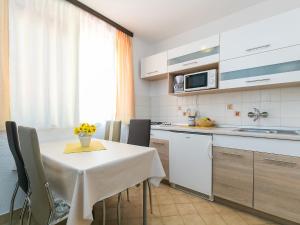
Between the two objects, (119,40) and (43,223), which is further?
(119,40)

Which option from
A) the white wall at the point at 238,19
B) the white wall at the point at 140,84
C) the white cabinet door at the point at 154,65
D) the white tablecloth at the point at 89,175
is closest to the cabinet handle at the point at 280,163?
the white tablecloth at the point at 89,175

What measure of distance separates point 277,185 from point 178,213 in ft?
3.25

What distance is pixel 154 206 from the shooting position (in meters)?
2.04

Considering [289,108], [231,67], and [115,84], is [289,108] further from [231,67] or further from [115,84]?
[115,84]

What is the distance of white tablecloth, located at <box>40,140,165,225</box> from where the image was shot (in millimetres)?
993

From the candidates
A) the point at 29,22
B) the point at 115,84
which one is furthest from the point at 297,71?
the point at 29,22

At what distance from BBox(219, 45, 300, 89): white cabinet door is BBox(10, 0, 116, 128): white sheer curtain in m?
1.68

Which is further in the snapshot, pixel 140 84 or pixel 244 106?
pixel 140 84

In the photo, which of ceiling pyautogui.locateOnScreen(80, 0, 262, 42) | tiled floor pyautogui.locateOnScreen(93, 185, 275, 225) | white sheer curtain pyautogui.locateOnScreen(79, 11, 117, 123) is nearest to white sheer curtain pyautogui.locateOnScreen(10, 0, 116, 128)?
white sheer curtain pyautogui.locateOnScreen(79, 11, 117, 123)

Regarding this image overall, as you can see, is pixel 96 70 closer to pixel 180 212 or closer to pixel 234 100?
pixel 234 100

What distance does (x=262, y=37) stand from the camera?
1957 mm

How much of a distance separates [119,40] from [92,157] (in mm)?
2174

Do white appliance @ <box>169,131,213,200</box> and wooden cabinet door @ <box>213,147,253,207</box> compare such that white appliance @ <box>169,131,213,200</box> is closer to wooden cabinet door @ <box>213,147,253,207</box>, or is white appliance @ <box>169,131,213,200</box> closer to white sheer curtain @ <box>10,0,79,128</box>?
wooden cabinet door @ <box>213,147,253,207</box>

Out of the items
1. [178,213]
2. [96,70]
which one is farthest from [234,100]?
[96,70]
